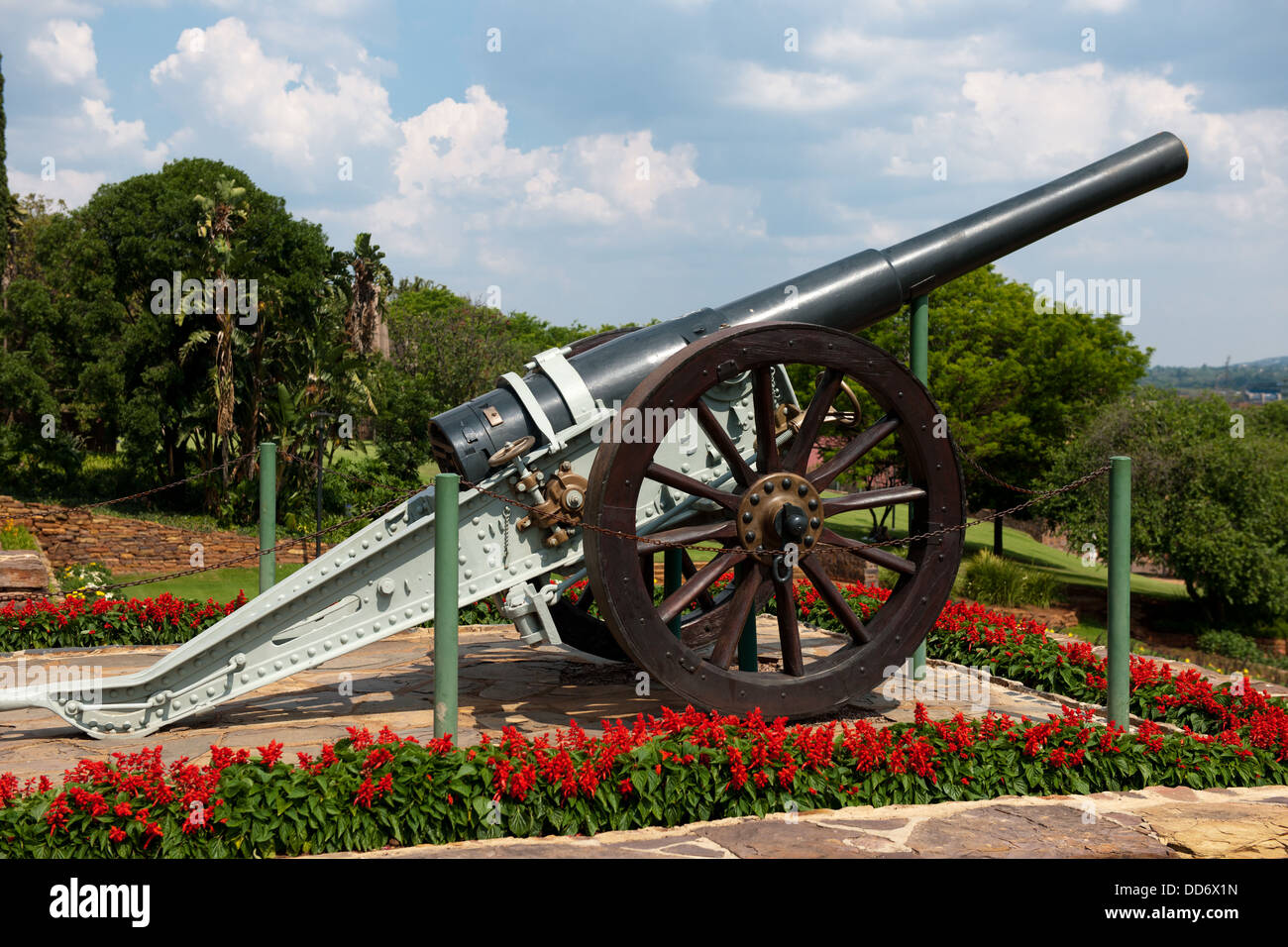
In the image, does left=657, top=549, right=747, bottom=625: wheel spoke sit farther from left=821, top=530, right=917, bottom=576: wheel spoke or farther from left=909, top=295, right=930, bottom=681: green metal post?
left=909, top=295, right=930, bottom=681: green metal post

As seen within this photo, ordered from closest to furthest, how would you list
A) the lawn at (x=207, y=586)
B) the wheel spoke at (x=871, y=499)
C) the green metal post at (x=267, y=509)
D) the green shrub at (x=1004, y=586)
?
1. the wheel spoke at (x=871, y=499)
2. the green metal post at (x=267, y=509)
3. the lawn at (x=207, y=586)
4. the green shrub at (x=1004, y=586)

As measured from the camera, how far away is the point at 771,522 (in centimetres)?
556

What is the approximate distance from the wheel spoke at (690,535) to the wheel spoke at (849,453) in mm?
575

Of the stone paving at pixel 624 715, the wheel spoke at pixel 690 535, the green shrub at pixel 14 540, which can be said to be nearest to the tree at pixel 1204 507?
the stone paving at pixel 624 715

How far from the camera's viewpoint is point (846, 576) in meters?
18.0

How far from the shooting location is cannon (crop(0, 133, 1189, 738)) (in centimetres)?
530

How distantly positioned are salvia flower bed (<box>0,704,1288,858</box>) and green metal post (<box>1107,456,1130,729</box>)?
0.40 metres

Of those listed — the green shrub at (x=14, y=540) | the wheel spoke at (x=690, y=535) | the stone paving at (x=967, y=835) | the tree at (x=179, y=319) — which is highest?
the tree at (x=179, y=319)

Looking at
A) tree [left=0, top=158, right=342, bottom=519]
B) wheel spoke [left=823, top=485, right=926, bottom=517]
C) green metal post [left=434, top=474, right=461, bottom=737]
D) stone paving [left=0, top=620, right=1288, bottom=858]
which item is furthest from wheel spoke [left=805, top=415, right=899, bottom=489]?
tree [left=0, top=158, right=342, bottom=519]

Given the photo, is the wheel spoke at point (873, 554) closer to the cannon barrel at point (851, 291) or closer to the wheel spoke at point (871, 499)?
the wheel spoke at point (871, 499)

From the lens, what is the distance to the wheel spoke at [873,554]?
5.71 meters

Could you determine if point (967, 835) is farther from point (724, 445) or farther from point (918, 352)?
point (918, 352)

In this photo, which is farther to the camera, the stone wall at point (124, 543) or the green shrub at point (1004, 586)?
the stone wall at point (124, 543)
